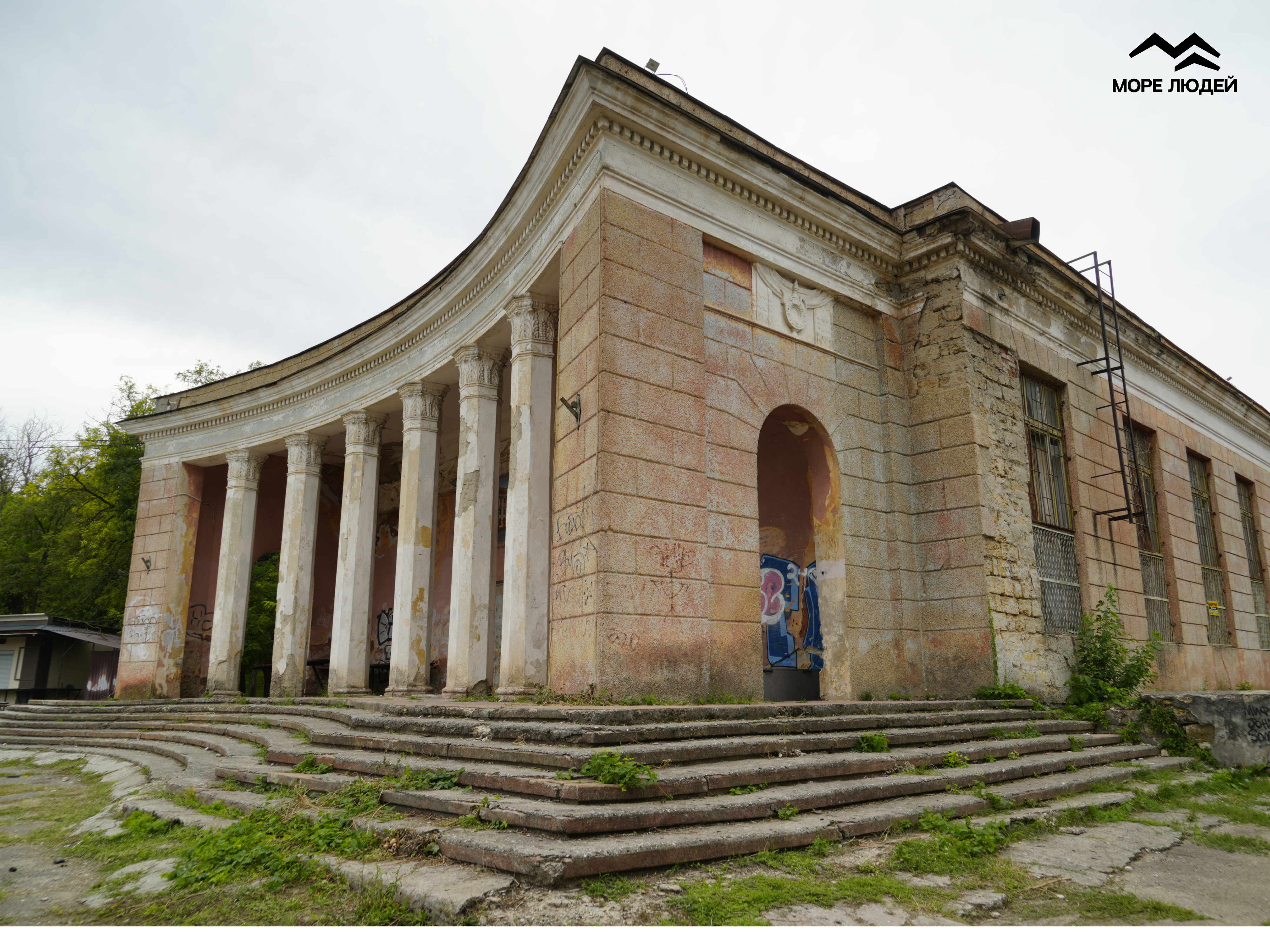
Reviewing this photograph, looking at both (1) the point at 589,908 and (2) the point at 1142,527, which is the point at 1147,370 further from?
(1) the point at 589,908

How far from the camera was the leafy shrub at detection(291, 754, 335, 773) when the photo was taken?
20.5ft

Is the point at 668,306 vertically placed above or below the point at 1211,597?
above

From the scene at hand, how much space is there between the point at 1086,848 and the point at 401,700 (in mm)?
8586

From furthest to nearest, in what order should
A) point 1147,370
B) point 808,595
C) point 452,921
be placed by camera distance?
1. point 1147,370
2. point 808,595
3. point 452,921

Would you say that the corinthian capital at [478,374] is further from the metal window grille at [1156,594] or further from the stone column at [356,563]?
the metal window grille at [1156,594]

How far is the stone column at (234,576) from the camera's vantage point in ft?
53.0

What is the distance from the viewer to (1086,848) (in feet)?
15.8

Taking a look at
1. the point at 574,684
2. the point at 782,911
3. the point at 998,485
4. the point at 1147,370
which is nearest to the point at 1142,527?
the point at 1147,370

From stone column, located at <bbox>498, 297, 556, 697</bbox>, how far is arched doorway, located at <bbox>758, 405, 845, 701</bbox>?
2762mm

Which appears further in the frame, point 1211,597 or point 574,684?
point 1211,597

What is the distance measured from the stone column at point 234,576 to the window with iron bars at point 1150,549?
16756 millimetres

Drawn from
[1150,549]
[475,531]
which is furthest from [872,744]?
[1150,549]

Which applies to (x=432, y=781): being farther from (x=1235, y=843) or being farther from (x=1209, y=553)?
(x=1209, y=553)

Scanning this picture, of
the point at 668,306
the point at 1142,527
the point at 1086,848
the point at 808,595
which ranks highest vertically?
the point at 668,306
